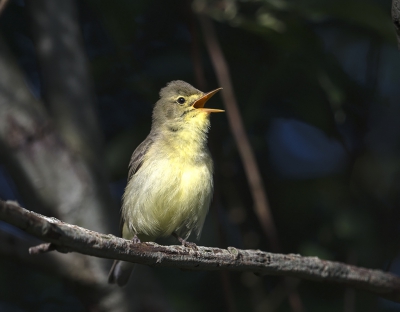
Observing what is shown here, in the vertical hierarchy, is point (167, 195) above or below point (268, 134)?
below

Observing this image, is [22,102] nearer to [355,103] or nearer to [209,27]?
[209,27]

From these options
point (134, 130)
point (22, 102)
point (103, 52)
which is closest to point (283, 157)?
point (134, 130)

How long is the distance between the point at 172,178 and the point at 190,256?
4.97 ft

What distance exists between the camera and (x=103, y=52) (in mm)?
6676

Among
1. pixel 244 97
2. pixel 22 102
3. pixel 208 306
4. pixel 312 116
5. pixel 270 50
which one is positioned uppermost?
pixel 270 50

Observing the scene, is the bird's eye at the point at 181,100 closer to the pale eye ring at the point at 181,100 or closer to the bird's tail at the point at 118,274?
the pale eye ring at the point at 181,100

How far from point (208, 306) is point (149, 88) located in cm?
234

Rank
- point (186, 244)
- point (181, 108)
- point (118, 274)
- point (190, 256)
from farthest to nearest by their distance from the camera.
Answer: point (181, 108) < point (118, 274) < point (186, 244) < point (190, 256)

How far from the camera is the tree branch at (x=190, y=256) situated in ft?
7.39

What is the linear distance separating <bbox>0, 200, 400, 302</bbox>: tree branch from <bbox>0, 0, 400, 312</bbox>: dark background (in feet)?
4.18

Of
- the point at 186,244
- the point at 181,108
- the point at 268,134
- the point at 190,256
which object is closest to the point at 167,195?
the point at 186,244

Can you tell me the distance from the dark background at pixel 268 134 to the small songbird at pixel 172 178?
0.91 feet

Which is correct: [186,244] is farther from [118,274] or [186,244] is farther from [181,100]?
[181,100]

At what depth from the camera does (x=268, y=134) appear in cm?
655
